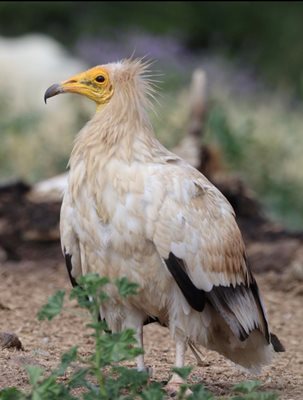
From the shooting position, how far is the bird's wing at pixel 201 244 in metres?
5.64

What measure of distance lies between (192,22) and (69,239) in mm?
24528

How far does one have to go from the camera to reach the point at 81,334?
7691mm

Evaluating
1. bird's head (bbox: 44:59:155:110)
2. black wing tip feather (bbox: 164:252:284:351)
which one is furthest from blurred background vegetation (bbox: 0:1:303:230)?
black wing tip feather (bbox: 164:252:284:351)

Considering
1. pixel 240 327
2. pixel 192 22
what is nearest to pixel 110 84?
pixel 240 327

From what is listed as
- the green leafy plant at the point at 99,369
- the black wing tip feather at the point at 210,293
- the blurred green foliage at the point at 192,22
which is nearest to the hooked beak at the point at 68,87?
the black wing tip feather at the point at 210,293

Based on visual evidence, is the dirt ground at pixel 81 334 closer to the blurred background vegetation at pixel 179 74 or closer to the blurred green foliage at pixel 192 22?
the blurred background vegetation at pixel 179 74

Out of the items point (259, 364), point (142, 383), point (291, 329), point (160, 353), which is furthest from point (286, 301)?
point (142, 383)

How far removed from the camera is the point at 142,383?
16.5 feet

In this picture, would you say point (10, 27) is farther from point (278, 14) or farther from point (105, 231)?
point (105, 231)

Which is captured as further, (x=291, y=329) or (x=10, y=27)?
(x=10, y=27)

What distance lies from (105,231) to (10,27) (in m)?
23.3

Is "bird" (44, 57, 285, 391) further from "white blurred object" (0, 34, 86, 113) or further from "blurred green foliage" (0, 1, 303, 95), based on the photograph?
"blurred green foliage" (0, 1, 303, 95)

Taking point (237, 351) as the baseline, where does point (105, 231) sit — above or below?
above

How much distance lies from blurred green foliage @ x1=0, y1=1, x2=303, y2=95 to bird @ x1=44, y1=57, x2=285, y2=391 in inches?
837
